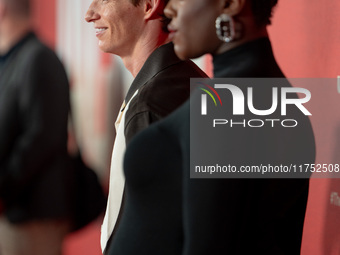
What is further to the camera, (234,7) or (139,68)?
(139,68)

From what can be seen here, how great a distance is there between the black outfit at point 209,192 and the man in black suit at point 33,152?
4.50 feet

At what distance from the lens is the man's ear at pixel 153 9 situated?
1.01 m

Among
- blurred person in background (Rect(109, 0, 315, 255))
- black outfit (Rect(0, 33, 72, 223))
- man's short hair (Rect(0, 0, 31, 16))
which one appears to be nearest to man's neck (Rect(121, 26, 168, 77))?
blurred person in background (Rect(109, 0, 315, 255))

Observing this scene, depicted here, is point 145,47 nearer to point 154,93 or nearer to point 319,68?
point 154,93

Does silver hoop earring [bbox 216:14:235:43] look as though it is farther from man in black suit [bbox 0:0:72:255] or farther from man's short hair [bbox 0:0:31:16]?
man's short hair [bbox 0:0:31:16]

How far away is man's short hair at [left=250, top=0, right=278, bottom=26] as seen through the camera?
773 mm

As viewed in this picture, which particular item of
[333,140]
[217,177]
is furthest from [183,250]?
[333,140]

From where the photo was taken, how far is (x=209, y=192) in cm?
72

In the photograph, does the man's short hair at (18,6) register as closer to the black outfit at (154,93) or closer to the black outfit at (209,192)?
the black outfit at (154,93)

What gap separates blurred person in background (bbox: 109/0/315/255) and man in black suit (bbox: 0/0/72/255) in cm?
138

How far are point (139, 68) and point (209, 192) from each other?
40cm

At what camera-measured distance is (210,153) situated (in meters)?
0.76

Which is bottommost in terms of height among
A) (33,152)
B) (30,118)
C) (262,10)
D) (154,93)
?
(33,152)

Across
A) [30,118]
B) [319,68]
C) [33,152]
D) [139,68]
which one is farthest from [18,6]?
[319,68]
